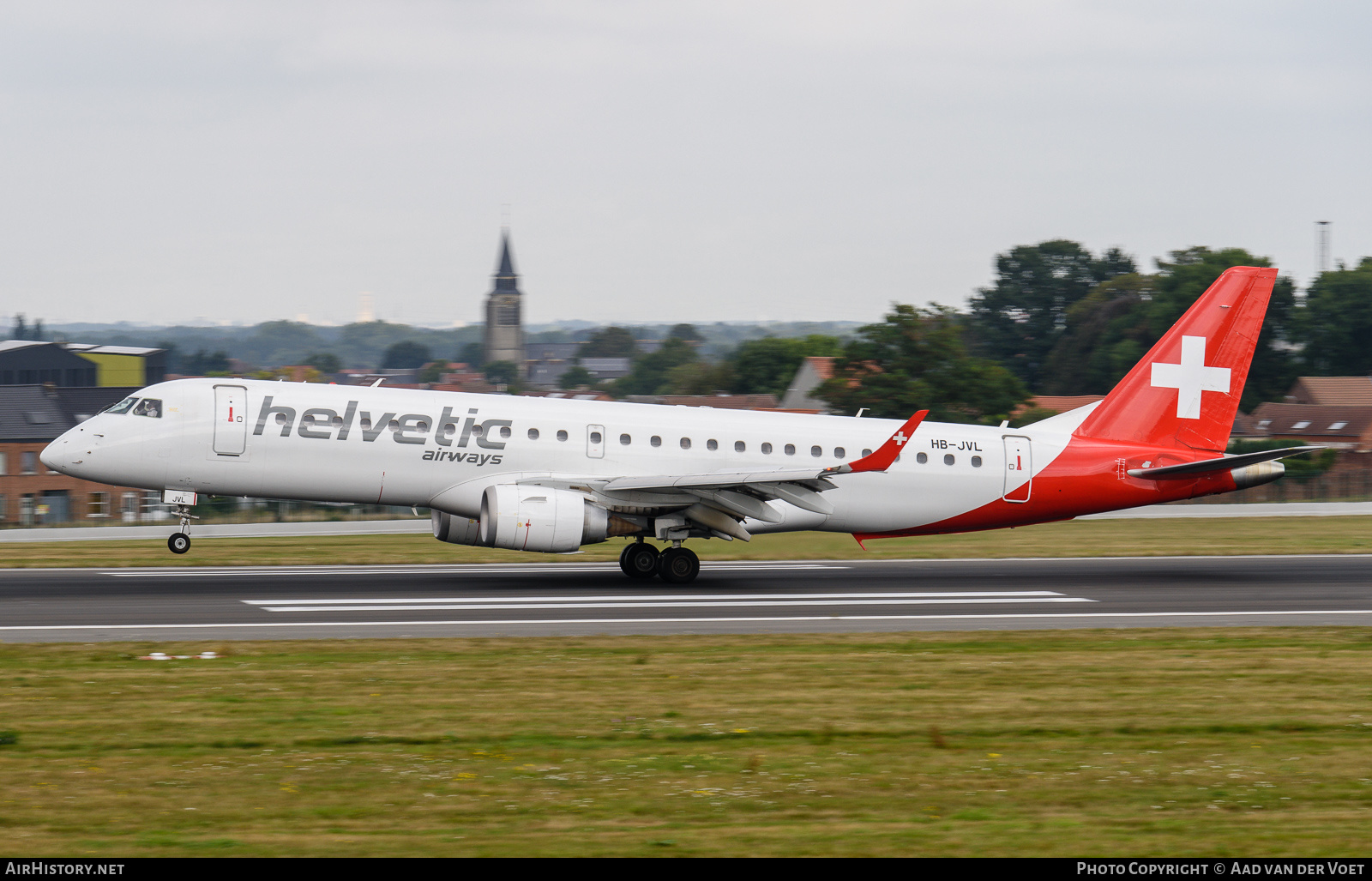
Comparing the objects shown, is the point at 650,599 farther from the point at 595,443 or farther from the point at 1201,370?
the point at 1201,370

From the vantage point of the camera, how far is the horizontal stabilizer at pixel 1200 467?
2492 cm

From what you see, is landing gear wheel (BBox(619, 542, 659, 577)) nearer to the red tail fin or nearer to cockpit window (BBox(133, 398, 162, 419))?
cockpit window (BBox(133, 398, 162, 419))

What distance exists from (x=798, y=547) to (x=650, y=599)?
6.31 meters

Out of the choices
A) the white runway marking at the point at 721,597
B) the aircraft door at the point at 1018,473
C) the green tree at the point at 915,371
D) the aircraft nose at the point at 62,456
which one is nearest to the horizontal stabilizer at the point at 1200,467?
the aircraft door at the point at 1018,473

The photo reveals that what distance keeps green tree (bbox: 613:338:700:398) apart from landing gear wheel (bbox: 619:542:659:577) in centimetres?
12872

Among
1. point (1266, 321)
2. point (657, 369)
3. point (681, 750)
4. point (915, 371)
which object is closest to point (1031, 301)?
point (1266, 321)

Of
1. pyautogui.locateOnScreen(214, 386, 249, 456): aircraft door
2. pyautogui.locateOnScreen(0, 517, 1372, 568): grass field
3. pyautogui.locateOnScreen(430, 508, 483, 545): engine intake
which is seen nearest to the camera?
pyautogui.locateOnScreen(214, 386, 249, 456): aircraft door

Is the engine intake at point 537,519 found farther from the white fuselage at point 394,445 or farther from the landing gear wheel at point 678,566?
the landing gear wheel at point 678,566

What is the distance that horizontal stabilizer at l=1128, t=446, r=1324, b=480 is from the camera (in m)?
24.9

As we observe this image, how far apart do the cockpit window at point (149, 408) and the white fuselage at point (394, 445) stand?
0.06 metres

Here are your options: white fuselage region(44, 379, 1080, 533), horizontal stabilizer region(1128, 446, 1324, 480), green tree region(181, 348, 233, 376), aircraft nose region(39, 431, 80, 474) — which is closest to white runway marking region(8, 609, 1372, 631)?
white fuselage region(44, 379, 1080, 533)

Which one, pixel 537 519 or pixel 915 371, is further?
pixel 915 371

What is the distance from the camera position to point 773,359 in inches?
4537
